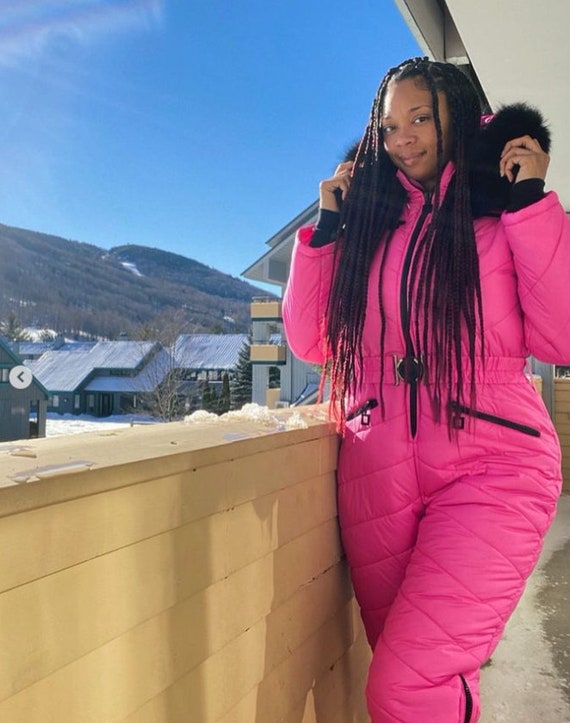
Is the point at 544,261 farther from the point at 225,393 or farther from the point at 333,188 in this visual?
the point at 225,393

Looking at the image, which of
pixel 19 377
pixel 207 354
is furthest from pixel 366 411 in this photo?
pixel 207 354

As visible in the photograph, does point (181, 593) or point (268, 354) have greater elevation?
point (268, 354)

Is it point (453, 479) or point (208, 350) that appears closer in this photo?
point (453, 479)

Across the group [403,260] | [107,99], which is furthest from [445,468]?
[107,99]

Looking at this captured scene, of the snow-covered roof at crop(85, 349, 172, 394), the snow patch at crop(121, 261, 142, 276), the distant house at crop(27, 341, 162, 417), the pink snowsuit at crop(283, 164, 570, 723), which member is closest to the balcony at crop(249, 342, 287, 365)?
the snow-covered roof at crop(85, 349, 172, 394)

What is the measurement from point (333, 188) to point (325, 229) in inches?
3.5

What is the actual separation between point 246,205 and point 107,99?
1852 cm

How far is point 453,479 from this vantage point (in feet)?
2.87

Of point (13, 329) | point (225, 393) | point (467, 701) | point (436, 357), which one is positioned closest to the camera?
point (467, 701)

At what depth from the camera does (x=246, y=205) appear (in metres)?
45.6

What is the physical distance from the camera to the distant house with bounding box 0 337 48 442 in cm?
795

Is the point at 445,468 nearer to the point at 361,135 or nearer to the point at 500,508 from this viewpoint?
the point at 500,508

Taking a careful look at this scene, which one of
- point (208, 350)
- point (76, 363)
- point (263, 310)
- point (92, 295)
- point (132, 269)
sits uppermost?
point (132, 269)

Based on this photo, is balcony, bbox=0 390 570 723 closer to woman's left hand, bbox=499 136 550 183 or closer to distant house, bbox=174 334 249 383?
woman's left hand, bbox=499 136 550 183
